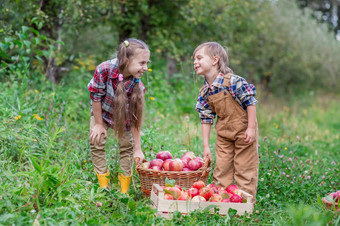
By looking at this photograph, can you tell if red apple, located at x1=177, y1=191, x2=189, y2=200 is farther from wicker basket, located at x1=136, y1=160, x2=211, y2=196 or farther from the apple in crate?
wicker basket, located at x1=136, y1=160, x2=211, y2=196

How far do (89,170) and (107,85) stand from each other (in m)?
1.05

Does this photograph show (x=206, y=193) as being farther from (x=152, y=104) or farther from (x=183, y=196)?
(x=152, y=104)

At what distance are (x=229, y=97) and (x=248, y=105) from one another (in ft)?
0.63

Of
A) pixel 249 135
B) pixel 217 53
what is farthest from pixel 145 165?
pixel 217 53

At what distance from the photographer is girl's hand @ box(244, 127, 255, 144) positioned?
3.48 metres

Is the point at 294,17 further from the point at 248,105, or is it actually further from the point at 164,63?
the point at 248,105

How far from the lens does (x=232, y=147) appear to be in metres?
3.76

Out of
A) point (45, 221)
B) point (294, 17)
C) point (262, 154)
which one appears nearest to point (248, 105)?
point (262, 154)

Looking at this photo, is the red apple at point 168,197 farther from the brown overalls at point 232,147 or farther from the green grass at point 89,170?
the brown overalls at point 232,147

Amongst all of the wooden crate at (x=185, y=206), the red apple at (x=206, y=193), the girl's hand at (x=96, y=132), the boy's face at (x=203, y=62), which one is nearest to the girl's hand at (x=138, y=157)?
the girl's hand at (x=96, y=132)

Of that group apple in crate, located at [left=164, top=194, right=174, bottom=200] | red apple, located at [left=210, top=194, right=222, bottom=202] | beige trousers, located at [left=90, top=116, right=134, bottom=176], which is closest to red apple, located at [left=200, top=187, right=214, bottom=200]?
red apple, located at [left=210, top=194, right=222, bottom=202]

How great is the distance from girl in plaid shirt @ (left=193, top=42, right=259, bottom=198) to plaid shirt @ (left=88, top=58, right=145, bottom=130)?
2.42 feet

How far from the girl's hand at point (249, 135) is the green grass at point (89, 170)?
1.92 feet

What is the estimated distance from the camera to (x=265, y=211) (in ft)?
10.6
